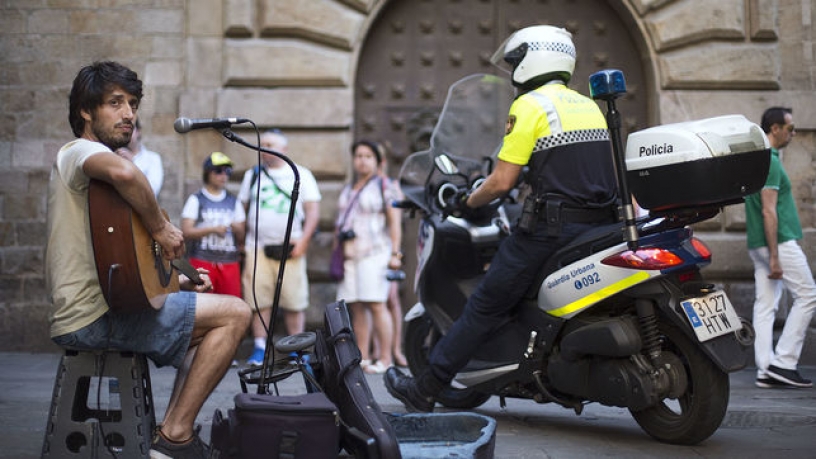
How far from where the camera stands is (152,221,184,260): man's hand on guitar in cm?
389

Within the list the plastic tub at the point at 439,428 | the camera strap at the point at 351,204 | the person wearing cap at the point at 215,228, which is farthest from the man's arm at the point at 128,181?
the camera strap at the point at 351,204

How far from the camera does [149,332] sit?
3.95 meters

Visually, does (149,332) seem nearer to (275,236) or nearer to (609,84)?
(609,84)

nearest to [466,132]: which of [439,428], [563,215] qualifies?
[563,215]

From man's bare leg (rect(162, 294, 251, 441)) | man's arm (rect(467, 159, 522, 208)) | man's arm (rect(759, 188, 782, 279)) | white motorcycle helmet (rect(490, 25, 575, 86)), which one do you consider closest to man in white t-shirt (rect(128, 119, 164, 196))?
man's arm (rect(467, 159, 522, 208))

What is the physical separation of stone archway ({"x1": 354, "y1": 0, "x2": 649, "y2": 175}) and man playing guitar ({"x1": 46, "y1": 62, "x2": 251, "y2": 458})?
4.90 meters

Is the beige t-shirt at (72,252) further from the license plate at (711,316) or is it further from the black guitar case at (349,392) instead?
the license plate at (711,316)

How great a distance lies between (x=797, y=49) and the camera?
341 inches

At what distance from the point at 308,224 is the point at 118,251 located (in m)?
4.21

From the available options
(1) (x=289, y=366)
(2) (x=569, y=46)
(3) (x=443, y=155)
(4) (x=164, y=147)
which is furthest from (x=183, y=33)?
(1) (x=289, y=366)

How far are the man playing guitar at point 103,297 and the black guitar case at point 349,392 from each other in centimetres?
34

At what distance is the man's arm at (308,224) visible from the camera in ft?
25.8

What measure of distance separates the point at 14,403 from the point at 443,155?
2.65 meters

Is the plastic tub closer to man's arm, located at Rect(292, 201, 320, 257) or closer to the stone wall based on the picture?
man's arm, located at Rect(292, 201, 320, 257)
